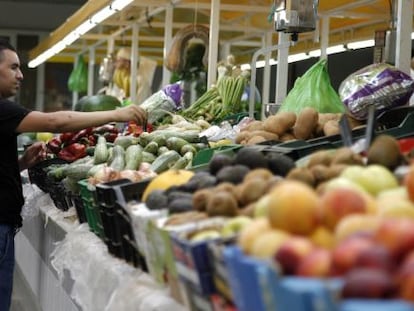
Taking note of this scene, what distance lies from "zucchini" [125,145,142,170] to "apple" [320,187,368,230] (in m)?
2.21

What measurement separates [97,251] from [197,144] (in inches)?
55.1

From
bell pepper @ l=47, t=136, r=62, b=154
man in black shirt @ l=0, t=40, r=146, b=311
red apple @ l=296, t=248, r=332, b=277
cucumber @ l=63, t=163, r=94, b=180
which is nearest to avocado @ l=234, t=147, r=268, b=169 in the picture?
red apple @ l=296, t=248, r=332, b=277

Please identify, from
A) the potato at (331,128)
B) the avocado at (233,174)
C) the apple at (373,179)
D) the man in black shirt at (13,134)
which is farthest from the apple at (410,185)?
the man in black shirt at (13,134)

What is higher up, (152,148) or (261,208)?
(261,208)

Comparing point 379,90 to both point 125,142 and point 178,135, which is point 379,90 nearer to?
point 178,135

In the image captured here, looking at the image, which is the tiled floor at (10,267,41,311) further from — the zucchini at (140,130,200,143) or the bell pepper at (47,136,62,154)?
the zucchini at (140,130,200,143)

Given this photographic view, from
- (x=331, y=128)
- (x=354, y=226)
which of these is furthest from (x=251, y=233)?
(x=331, y=128)

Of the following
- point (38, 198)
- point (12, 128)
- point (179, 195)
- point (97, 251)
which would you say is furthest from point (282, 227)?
point (38, 198)

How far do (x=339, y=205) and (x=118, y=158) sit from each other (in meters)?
2.44

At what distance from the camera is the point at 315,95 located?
149 inches

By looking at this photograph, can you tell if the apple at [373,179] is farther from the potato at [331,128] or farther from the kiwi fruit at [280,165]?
the potato at [331,128]

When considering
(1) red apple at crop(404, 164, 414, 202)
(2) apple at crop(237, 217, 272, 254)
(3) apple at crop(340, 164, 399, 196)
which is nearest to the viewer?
(2) apple at crop(237, 217, 272, 254)

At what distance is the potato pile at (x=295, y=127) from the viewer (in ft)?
10.6

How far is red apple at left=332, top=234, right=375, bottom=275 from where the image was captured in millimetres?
1261
